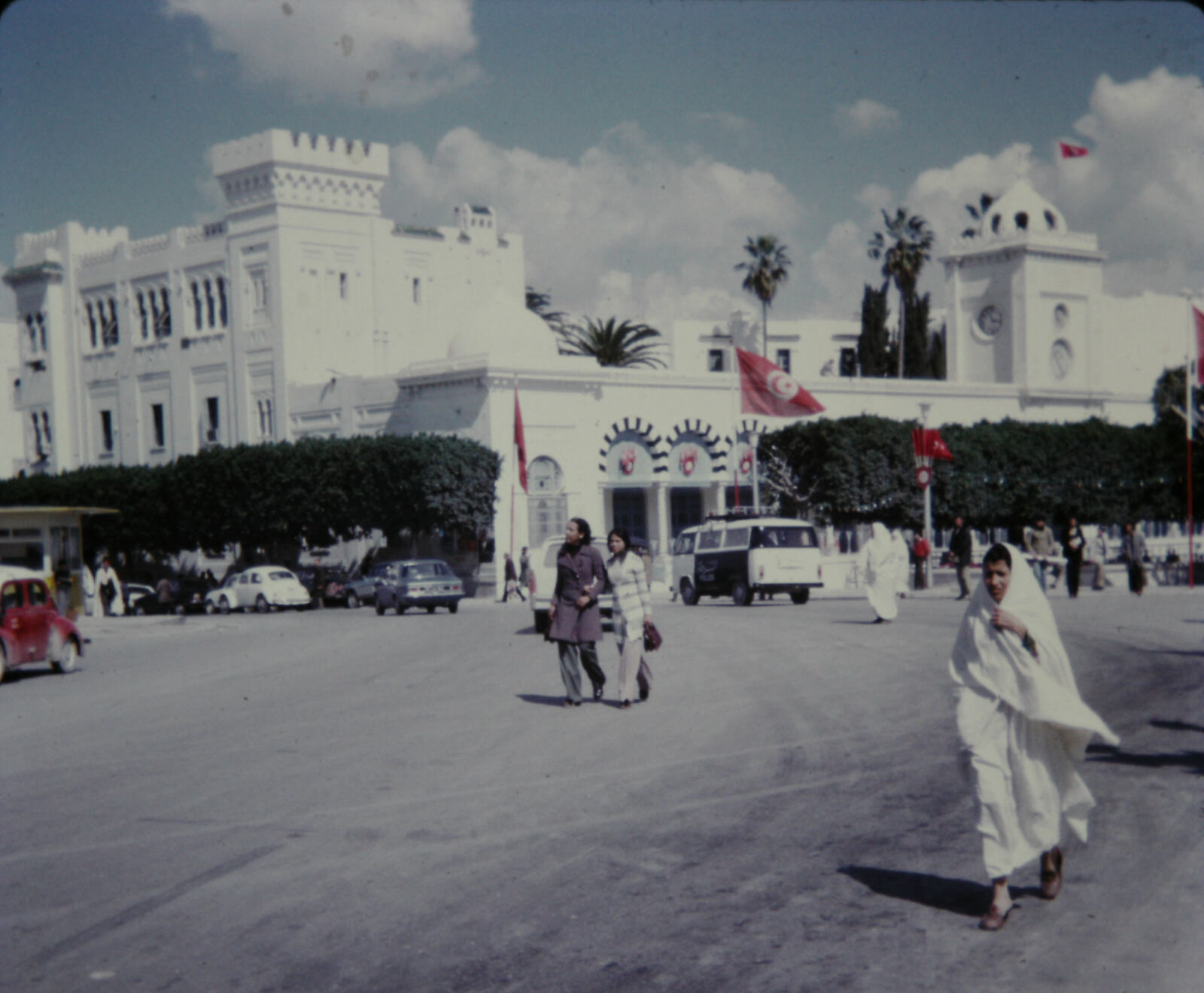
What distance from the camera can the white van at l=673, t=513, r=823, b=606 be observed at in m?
30.3

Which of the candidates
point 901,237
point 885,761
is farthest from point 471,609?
point 901,237

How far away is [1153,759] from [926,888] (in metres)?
3.78

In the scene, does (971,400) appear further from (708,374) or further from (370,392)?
(370,392)

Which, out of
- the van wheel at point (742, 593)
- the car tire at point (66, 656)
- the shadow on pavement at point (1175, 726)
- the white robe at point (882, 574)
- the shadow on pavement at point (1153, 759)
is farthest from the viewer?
the van wheel at point (742, 593)

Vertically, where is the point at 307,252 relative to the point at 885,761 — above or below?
above

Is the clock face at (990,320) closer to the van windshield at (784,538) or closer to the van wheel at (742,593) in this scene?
the van windshield at (784,538)

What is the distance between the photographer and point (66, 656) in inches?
807

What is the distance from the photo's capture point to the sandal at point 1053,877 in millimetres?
6309

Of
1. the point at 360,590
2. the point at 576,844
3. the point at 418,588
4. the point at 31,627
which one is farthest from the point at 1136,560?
the point at 576,844

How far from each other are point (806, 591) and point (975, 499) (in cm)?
2249

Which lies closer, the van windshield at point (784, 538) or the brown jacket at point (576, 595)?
the brown jacket at point (576, 595)

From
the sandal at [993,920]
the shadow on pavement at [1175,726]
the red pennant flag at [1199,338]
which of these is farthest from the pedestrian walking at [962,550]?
the sandal at [993,920]

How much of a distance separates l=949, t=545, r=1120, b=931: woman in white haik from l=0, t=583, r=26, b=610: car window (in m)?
15.6

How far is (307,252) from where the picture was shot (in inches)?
2263
